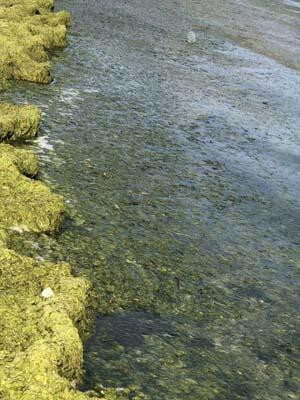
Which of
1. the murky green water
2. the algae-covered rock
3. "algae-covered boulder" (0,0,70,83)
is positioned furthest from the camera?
"algae-covered boulder" (0,0,70,83)

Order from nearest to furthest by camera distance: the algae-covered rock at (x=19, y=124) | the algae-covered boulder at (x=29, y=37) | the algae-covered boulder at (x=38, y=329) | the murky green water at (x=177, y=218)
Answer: the algae-covered boulder at (x=38, y=329), the murky green water at (x=177, y=218), the algae-covered rock at (x=19, y=124), the algae-covered boulder at (x=29, y=37)

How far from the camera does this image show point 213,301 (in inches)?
345

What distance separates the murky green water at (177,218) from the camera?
7.45 metres

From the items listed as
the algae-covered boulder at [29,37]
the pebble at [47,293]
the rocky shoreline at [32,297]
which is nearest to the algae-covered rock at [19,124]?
the rocky shoreline at [32,297]

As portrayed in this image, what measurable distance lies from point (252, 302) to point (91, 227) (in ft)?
9.42

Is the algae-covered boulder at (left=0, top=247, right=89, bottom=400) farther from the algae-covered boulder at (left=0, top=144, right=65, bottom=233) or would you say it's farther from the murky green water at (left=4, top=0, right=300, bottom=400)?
the algae-covered boulder at (left=0, top=144, right=65, bottom=233)

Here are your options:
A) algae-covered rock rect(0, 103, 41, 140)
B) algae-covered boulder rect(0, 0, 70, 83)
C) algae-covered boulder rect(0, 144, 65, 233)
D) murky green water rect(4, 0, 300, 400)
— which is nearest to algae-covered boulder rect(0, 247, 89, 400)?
murky green water rect(4, 0, 300, 400)

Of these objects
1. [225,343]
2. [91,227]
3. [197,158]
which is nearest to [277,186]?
[197,158]

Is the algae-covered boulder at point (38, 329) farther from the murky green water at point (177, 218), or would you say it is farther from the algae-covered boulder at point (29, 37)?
the algae-covered boulder at point (29, 37)

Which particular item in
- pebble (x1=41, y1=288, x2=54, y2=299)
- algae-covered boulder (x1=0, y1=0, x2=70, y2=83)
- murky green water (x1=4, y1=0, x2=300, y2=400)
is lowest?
murky green water (x1=4, y1=0, x2=300, y2=400)

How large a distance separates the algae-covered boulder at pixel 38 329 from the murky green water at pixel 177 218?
542mm

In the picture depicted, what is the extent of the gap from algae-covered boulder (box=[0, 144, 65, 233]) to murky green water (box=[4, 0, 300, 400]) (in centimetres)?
31

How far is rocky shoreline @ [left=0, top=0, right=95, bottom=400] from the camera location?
5.66 meters

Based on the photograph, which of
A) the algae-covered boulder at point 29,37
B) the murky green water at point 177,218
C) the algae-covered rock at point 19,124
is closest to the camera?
the murky green water at point 177,218
